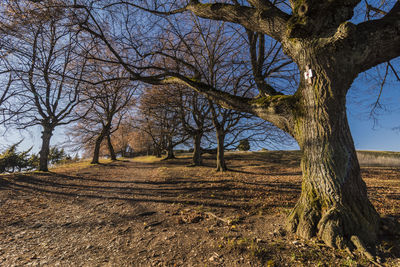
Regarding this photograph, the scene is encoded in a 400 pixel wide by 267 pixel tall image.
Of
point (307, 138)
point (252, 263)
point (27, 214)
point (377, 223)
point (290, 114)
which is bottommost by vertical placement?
point (27, 214)

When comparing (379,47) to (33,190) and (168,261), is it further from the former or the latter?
(33,190)

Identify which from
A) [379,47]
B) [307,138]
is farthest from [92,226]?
[379,47]

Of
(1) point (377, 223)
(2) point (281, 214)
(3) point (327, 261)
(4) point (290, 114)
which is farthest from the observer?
(2) point (281, 214)

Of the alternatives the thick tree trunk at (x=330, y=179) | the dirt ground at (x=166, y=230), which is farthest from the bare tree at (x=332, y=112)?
the dirt ground at (x=166, y=230)

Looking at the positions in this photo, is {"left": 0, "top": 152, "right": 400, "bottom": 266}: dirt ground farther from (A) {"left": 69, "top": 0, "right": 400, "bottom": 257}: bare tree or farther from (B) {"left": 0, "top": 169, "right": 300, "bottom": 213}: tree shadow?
(A) {"left": 69, "top": 0, "right": 400, "bottom": 257}: bare tree

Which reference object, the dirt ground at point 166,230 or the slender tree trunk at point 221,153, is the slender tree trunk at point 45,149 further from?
the slender tree trunk at point 221,153

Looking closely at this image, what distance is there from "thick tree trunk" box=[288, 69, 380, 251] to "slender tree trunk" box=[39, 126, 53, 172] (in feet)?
45.4

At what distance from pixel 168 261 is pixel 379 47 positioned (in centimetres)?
444

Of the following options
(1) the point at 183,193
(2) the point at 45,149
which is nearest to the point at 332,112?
(1) the point at 183,193

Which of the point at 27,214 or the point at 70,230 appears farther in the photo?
the point at 27,214

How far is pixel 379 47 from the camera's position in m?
2.63

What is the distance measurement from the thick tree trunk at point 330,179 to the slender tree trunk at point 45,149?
1383 cm

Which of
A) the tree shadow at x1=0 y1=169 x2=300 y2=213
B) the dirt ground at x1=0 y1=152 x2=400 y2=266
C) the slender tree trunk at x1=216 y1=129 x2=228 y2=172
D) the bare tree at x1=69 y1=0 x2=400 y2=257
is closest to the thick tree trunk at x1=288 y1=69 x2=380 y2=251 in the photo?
the bare tree at x1=69 y1=0 x2=400 y2=257

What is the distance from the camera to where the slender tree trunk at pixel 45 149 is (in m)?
10.6
